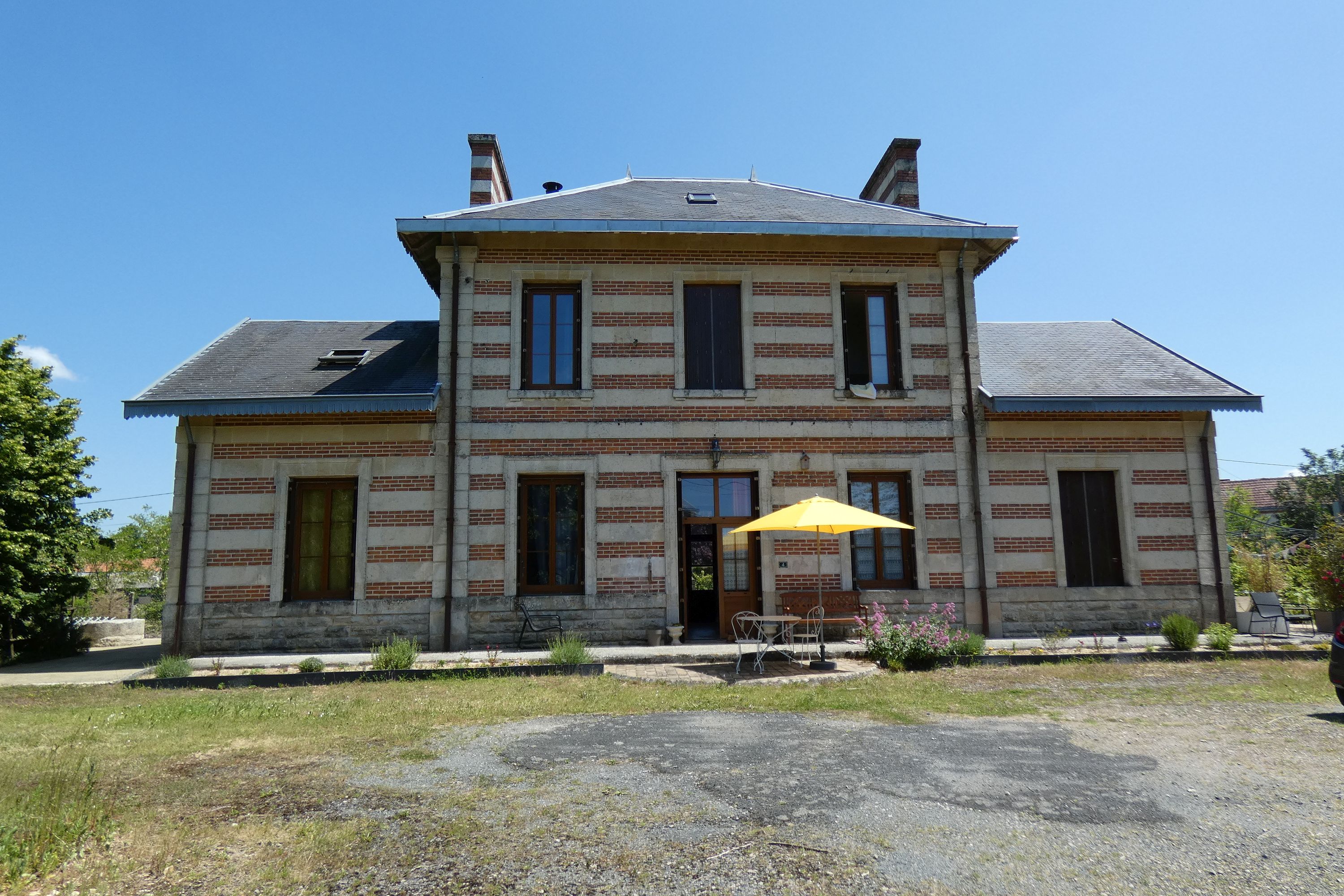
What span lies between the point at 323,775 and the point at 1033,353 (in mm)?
12939

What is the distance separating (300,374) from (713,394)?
247 inches

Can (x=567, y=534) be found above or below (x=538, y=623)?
above

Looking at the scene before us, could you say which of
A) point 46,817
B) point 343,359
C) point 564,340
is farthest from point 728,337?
point 46,817

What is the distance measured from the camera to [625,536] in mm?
11906

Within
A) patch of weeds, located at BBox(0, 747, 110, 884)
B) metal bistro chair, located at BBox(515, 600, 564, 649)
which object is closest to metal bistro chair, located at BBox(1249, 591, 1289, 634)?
metal bistro chair, located at BBox(515, 600, 564, 649)

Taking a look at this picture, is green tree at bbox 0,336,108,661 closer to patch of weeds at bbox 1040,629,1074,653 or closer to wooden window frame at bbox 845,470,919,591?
wooden window frame at bbox 845,470,919,591

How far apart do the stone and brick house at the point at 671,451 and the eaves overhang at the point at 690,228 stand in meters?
0.04

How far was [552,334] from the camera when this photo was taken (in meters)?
12.5

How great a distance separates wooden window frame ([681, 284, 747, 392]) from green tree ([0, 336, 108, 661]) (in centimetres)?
1030

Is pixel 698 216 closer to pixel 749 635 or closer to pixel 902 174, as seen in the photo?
pixel 902 174

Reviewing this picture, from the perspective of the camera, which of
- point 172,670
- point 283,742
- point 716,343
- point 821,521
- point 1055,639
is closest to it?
point 283,742

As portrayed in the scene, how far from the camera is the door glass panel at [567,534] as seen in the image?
39.2 ft

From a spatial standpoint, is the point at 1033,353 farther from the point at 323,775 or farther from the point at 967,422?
the point at 323,775

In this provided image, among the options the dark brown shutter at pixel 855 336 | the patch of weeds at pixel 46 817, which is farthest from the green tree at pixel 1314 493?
the patch of weeds at pixel 46 817
